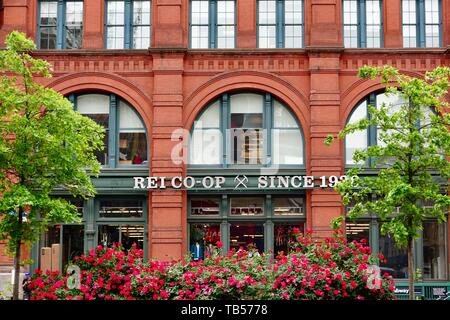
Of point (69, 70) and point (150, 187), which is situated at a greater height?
point (69, 70)

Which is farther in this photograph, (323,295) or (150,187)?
(150,187)

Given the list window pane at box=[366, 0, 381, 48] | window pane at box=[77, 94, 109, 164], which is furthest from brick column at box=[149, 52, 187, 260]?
window pane at box=[366, 0, 381, 48]

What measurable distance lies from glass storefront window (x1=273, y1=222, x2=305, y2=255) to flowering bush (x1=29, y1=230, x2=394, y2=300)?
1242 cm

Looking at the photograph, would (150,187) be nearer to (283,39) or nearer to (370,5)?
(283,39)

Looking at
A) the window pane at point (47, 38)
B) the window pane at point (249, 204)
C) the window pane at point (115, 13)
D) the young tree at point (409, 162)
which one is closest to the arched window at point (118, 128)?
the window pane at point (47, 38)

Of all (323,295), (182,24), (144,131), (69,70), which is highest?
(182,24)

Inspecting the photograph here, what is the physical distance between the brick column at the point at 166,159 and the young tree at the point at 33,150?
8866mm

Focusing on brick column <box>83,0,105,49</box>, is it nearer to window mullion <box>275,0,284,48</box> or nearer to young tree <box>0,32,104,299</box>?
window mullion <box>275,0,284,48</box>

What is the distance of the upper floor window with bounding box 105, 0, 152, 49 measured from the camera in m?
30.9

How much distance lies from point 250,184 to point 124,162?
5463 millimetres

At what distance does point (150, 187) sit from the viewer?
2928 cm
